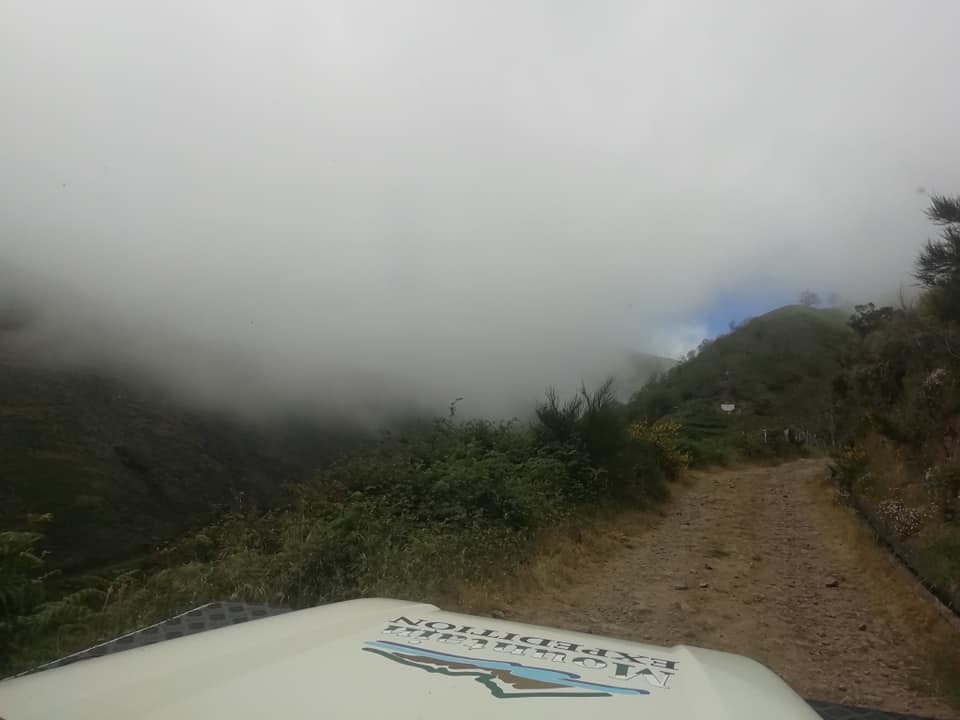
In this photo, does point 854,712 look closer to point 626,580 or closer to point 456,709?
point 456,709

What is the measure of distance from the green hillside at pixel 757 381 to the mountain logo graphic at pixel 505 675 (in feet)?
95.5

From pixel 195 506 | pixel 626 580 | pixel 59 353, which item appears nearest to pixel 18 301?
pixel 59 353

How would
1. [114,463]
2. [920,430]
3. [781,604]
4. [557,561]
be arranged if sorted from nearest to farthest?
[781,604] < [557,561] < [920,430] < [114,463]

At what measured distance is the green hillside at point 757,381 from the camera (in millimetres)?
38969

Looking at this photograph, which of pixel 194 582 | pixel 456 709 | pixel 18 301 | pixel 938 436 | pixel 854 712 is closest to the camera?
pixel 456 709

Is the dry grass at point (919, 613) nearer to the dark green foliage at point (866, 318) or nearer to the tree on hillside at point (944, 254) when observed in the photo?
the tree on hillside at point (944, 254)

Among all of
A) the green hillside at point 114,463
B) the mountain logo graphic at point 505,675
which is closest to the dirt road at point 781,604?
the mountain logo graphic at point 505,675

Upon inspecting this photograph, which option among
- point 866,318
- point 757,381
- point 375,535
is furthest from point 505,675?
point 757,381

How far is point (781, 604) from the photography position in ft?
23.0

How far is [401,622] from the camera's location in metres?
2.30

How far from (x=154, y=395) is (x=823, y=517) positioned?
1727 centimetres

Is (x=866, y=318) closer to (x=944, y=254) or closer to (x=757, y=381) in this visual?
(x=944, y=254)

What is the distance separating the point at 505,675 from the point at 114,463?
488 inches

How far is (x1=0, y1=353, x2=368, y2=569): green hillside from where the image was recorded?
29.7ft
